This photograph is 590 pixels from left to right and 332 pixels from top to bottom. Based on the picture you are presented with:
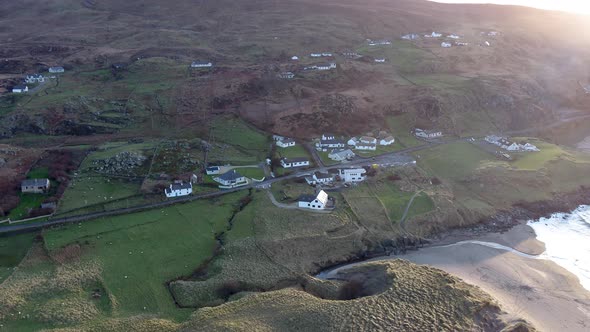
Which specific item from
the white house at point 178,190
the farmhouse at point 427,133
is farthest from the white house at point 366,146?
the white house at point 178,190

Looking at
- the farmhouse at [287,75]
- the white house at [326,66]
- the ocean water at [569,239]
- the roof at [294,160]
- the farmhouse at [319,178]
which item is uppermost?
the white house at [326,66]

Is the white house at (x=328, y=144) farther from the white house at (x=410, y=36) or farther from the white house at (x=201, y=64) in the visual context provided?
the white house at (x=410, y=36)

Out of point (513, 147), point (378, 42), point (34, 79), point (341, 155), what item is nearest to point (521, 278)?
point (341, 155)

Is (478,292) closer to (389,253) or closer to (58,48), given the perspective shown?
(389,253)

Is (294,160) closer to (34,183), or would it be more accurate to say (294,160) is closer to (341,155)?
(341,155)

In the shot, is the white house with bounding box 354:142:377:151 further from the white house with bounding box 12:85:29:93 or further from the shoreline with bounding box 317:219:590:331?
the white house with bounding box 12:85:29:93

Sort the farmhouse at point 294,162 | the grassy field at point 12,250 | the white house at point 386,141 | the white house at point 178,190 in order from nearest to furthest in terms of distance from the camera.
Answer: the grassy field at point 12,250, the white house at point 178,190, the farmhouse at point 294,162, the white house at point 386,141

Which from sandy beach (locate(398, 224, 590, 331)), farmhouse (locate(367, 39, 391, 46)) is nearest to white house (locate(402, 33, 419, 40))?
farmhouse (locate(367, 39, 391, 46))
